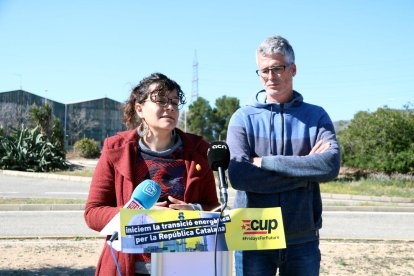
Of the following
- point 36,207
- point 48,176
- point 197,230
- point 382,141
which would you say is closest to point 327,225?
point 36,207

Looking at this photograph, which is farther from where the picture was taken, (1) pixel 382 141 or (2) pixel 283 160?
(1) pixel 382 141

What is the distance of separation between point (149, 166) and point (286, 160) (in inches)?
32.2

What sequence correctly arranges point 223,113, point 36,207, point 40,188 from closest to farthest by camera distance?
point 36,207 < point 40,188 < point 223,113

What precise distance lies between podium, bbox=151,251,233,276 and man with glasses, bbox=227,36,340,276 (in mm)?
611

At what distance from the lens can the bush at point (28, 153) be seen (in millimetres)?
21266

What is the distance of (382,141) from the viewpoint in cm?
2162

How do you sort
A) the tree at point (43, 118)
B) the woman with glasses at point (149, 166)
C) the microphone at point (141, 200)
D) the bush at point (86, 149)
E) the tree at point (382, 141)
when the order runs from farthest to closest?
the bush at point (86, 149), the tree at point (43, 118), the tree at point (382, 141), the woman with glasses at point (149, 166), the microphone at point (141, 200)

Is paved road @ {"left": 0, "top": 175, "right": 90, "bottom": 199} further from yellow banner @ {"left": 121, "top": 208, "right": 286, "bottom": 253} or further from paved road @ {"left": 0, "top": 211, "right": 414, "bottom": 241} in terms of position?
yellow banner @ {"left": 121, "top": 208, "right": 286, "bottom": 253}

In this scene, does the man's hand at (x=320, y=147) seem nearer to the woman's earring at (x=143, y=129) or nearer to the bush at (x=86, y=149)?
the woman's earring at (x=143, y=129)

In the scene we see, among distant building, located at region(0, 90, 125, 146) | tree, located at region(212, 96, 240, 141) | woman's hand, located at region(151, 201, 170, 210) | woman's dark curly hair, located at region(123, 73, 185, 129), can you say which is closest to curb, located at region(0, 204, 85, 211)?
woman's dark curly hair, located at region(123, 73, 185, 129)

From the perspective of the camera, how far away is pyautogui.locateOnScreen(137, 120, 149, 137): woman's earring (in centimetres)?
291

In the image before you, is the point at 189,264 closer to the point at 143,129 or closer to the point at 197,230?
the point at 197,230

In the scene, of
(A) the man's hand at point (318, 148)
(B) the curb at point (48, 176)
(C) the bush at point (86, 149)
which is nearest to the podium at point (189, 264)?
(A) the man's hand at point (318, 148)

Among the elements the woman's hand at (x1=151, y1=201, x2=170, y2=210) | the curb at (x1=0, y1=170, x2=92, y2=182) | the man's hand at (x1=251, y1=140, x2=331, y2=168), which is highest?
the man's hand at (x1=251, y1=140, x2=331, y2=168)
